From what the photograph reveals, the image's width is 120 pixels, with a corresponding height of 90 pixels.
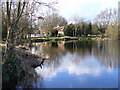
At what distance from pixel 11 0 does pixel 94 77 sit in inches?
188

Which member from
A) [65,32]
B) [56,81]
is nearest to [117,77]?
[56,81]

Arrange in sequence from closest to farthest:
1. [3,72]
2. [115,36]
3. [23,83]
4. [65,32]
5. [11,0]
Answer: [3,72], [23,83], [11,0], [115,36], [65,32]

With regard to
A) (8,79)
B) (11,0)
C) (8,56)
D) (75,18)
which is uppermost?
(75,18)

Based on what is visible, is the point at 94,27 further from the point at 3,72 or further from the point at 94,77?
the point at 3,72

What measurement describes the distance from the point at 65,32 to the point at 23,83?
109 feet

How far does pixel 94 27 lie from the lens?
38875 mm

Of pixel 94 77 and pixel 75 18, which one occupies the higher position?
pixel 75 18

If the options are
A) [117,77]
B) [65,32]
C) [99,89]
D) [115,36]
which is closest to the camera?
[99,89]

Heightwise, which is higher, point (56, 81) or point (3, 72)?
point (3, 72)

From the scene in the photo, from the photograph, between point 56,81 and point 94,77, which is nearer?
point 56,81

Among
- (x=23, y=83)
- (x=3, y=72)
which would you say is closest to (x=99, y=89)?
(x=23, y=83)

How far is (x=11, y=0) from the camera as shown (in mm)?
6121

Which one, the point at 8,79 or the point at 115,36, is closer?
the point at 8,79

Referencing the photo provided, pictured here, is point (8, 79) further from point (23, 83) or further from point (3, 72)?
point (23, 83)
